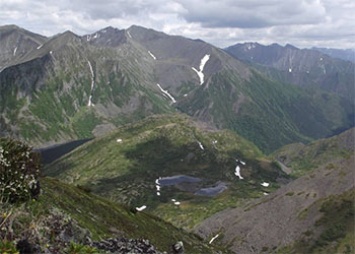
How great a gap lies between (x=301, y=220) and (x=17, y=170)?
123086mm

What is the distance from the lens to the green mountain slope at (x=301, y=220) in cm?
13312

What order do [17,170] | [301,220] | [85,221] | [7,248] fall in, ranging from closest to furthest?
1. [7,248]
2. [17,170]
3. [85,221]
4. [301,220]

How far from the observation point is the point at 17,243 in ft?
74.8

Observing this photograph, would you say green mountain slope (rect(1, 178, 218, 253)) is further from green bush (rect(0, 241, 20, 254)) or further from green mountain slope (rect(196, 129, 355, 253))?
green mountain slope (rect(196, 129, 355, 253))

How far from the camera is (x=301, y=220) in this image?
147125 mm

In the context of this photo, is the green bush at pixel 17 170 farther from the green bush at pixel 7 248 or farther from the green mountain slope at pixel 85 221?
the green bush at pixel 7 248

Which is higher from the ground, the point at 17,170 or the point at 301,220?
the point at 17,170

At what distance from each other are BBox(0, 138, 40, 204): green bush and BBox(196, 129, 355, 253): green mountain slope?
10010cm

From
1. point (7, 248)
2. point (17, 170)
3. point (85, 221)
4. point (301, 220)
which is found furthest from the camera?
point (301, 220)

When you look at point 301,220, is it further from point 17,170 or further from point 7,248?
point 7,248

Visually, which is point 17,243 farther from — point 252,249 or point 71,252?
point 252,249

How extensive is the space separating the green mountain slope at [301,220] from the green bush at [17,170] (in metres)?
100

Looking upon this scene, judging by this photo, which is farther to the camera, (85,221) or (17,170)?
(85,221)

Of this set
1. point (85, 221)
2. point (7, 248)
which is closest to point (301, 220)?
point (85, 221)
